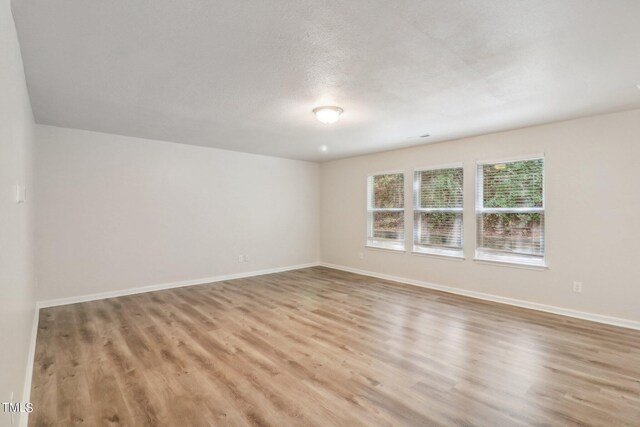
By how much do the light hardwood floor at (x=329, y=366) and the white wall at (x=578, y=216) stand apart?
388 millimetres

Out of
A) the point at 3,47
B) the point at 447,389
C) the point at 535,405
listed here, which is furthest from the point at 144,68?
the point at 535,405

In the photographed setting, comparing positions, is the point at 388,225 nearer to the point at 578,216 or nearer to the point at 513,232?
the point at 513,232

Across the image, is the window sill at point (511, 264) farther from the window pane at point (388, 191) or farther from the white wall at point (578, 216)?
the window pane at point (388, 191)

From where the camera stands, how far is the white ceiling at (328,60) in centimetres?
182

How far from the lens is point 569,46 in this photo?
217cm

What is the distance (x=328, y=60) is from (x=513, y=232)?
367 cm

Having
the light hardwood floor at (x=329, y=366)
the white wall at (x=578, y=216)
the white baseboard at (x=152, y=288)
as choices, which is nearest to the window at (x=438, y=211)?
the white wall at (x=578, y=216)

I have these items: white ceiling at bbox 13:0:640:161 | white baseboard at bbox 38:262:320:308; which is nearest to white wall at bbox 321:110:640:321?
white ceiling at bbox 13:0:640:161

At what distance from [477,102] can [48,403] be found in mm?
4472

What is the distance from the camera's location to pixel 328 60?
7.83 ft

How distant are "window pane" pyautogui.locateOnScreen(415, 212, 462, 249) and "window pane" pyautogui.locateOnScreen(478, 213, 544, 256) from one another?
0.36 m

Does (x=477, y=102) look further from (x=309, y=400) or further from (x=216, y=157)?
(x=216, y=157)

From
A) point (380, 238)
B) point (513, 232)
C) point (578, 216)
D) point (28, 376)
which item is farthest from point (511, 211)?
point (28, 376)

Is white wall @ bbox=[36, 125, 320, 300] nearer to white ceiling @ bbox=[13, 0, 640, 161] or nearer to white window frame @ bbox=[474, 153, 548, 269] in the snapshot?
white ceiling @ bbox=[13, 0, 640, 161]
